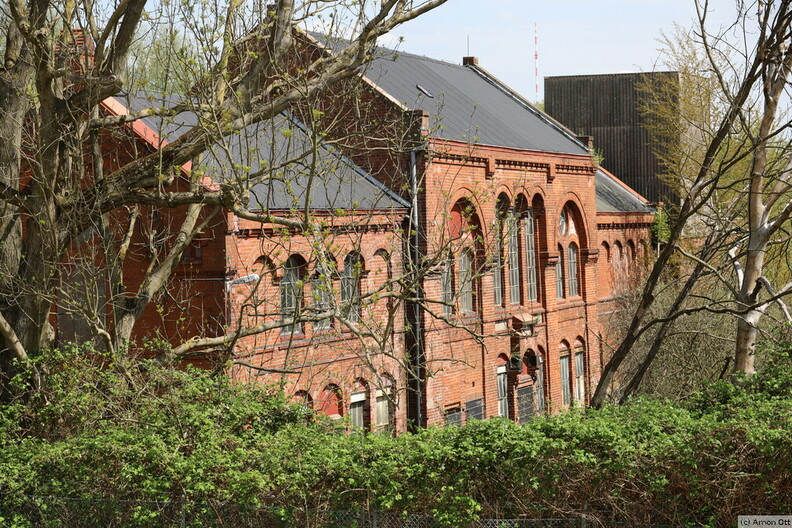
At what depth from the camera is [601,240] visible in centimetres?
3422

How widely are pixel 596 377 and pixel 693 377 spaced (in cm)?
911

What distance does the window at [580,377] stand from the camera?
32491 millimetres

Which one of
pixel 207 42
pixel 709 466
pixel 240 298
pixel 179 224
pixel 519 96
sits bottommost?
pixel 709 466

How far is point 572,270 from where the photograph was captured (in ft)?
108

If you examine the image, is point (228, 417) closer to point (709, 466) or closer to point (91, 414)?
point (91, 414)

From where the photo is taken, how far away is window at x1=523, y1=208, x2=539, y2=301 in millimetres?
29797

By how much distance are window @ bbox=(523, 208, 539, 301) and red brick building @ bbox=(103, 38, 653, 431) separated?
0.06 metres

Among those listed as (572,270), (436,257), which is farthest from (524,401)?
(436,257)

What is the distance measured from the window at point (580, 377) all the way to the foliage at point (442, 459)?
21.0 meters

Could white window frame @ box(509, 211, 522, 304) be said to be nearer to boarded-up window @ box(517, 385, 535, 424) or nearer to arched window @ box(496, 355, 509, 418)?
arched window @ box(496, 355, 509, 418)

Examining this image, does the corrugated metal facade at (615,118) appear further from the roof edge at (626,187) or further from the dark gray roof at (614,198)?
the dark gray roof at (614,198)

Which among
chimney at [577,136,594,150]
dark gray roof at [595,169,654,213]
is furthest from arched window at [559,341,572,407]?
chimney at [577,136,594,150]

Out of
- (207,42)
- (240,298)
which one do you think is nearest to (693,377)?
(240,298)

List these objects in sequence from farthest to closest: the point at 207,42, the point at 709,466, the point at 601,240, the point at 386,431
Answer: the point at 601,240 < the point at 207,42 < the point at 386,431 < the point at 709,466
